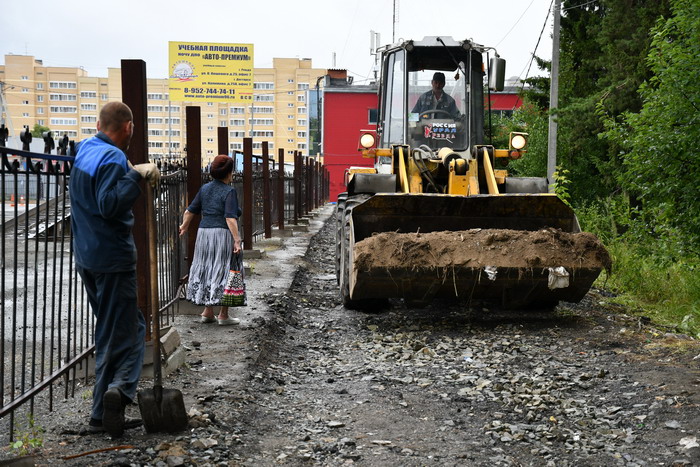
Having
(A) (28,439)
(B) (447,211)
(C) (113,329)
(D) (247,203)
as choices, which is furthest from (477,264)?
(D) (247,203)

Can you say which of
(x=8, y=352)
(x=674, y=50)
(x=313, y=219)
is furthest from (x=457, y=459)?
(x=313, y=219)

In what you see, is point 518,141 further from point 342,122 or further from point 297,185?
point 342,122

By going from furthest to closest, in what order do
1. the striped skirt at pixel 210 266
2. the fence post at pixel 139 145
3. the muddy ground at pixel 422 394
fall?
the striped skirt at pixel 210 266 → the fence post at pixel 139 145 → the muddy ground at pixel 422 394

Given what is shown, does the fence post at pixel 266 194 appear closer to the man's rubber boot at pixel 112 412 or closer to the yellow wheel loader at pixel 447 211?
the yellow wheel loader at pixel 447 211

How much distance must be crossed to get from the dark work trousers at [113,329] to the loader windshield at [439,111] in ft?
20.2

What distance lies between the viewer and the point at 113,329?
14.4 ft

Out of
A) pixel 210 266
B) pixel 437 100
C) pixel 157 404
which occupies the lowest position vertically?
pixel 157 404

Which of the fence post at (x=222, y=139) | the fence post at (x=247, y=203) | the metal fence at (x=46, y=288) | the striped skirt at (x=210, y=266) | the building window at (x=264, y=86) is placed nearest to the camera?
the metal fence at (x=46, y=288)

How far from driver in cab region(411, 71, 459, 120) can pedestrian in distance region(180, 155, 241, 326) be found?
11.4 ft

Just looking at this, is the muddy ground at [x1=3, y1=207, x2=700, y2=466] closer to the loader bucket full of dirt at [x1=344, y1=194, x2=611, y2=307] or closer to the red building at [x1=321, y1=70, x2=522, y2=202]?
the loader bucket full of dirt at [x1=344, y1=194, x2=611, y2=307]

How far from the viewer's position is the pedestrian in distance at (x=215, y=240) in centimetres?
729

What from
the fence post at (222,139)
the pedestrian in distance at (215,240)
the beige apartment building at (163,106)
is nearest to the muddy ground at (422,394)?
the pedestrian in distance at (215,240)

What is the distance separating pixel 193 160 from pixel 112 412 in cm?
394

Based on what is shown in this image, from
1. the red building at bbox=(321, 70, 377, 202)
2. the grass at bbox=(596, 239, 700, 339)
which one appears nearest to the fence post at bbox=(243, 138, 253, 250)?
the grass at bbox=(596, 239, 700, 339)
